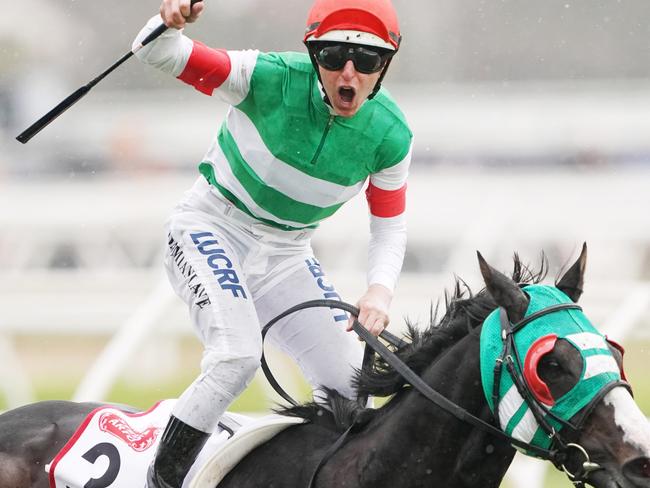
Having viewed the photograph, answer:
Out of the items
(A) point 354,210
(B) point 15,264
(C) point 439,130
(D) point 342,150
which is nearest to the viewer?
(D) point 342,150

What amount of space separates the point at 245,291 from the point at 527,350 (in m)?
1.02

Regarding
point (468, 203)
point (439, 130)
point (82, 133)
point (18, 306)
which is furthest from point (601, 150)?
point (18, 306)

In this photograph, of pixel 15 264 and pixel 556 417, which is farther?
pixel 15 264

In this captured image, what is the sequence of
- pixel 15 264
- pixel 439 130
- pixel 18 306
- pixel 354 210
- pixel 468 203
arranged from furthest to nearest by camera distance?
pixel 439 130
pixel 15 264
pixel 468 203
pixel 354 210
pixel 18 306

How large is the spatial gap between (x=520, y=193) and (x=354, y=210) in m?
2.22

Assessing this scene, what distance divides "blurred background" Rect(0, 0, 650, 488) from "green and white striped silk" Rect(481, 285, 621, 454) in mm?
2985

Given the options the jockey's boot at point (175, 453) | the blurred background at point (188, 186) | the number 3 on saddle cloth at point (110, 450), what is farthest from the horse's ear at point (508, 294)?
the blurred background at point (188, 186)

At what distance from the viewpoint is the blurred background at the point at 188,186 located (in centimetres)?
785

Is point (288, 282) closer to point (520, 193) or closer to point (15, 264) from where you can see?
point (520, 193)

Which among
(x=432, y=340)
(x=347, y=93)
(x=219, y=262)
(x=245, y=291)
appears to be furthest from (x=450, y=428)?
(x=347, y=93)

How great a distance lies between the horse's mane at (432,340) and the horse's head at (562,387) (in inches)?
6.1

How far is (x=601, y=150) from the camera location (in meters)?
12.6

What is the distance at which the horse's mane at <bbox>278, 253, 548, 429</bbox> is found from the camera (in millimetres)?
3225

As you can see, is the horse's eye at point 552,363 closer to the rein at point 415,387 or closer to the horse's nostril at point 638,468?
the rein at point 415,387
